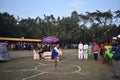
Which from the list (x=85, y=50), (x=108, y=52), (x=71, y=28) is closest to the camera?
(x=108, y=52)

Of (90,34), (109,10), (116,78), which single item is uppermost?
(109,10)

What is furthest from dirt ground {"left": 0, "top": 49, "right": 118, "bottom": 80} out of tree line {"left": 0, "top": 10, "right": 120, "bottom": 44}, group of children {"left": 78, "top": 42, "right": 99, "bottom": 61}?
tree line {"left": 0, "top": 10, "right": 120, "bottom": 44}

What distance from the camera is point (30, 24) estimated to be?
87.7 metres

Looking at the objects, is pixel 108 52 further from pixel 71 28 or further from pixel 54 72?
pixel 71 28

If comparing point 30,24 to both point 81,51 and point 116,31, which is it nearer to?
point 116,31

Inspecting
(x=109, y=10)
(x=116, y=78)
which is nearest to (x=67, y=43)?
(x=109, y=10)

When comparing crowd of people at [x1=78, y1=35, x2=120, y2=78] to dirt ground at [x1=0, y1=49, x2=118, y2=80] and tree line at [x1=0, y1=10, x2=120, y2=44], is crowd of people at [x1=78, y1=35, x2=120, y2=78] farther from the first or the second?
tree line at [x1=0, y1=10, x2=120, y2=44]

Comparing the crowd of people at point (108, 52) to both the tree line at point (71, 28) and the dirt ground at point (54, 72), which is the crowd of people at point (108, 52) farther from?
the tree line at point (71, 28)

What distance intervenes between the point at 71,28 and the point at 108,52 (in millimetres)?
63478

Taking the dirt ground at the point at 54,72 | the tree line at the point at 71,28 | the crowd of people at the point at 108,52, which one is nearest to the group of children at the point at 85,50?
the crowd of people at the point at 108,52

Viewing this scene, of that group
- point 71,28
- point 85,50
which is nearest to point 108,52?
point 85,50

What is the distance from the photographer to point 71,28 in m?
80.1

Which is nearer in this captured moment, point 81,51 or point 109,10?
point 81,51

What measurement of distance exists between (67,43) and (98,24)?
15.2 metres
